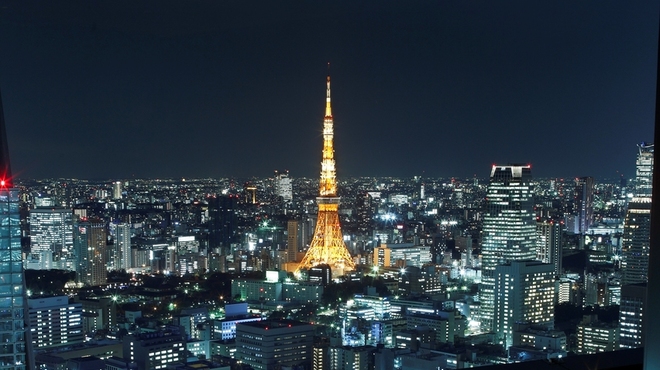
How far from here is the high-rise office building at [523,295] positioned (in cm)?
684

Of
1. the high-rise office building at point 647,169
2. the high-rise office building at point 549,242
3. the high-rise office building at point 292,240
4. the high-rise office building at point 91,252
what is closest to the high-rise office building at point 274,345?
the high-rise office building at point 91,252

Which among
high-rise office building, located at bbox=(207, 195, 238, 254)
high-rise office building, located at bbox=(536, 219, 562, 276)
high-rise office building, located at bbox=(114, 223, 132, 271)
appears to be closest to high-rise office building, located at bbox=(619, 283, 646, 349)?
high-rise office building, located at bbox=(536, 219, 562, 276)

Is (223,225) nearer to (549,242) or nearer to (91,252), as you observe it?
(91,252)

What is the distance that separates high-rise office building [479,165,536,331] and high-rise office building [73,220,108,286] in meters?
4.08

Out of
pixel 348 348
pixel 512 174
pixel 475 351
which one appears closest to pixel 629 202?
pixel 475 351

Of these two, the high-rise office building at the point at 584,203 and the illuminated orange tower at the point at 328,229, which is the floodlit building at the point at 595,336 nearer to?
the high-rise office building at the point at 584,203

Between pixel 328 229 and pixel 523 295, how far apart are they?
3477 millimetres

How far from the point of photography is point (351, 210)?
9758 millimetres

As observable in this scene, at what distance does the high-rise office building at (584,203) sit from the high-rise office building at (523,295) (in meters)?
0.63

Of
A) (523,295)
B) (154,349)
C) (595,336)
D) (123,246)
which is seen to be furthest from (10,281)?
(123,246)

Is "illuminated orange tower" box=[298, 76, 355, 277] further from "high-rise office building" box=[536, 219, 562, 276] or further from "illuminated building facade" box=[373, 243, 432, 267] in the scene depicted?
"high-rise office building" box=[536, 219, 562, 276]

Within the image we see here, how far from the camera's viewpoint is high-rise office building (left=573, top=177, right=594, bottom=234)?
5785mm

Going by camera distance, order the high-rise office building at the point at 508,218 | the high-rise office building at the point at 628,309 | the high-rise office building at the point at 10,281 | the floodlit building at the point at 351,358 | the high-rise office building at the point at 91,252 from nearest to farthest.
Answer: the high-rise office building at the point at 10,281 → the high-rise office building at the point at 628,309 → the floodlit building at the point at 351,358 → the high-rise office building at the point at 91,252 → the high-rise office building at the point at 508,218

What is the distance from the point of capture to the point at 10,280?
1.26 metres
